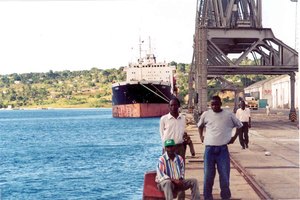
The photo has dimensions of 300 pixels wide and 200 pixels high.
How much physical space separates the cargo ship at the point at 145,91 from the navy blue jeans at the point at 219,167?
6009 centimetres

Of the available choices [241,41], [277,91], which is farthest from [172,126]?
[277,91]

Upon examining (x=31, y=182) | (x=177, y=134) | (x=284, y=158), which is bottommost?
(x=31, y=182)

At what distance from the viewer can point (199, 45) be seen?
29625 mm

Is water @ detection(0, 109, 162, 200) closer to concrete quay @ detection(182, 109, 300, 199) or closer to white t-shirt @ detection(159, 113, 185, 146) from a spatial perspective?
concrete quay @ detection(182, 109, 300, 199)

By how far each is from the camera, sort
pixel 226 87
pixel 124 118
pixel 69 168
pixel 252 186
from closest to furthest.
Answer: pixel 252 186
pixel 69 168
pixel 226 87
pixel 124 118

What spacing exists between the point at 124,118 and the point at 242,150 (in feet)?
223

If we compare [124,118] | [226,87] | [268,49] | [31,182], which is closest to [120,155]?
[31,182]

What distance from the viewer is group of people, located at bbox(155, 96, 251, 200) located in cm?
636

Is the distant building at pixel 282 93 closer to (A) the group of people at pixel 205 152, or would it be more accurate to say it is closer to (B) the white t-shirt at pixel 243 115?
(B) the white t-shirt at pixel 243 115

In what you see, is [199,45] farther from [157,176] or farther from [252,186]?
[157,176]

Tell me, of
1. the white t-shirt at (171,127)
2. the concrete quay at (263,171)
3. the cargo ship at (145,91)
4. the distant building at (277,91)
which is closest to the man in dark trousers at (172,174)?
the white t-shirt at (171,127)

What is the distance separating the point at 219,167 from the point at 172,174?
4.28 feet

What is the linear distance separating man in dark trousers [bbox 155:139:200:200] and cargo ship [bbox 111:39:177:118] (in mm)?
60996

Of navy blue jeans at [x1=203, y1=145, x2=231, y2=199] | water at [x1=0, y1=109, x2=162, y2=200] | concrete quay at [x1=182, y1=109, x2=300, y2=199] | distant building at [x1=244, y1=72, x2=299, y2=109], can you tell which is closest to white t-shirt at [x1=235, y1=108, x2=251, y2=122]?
concrete quay at [x1=182, y1=109, x2=300, y2=199]
